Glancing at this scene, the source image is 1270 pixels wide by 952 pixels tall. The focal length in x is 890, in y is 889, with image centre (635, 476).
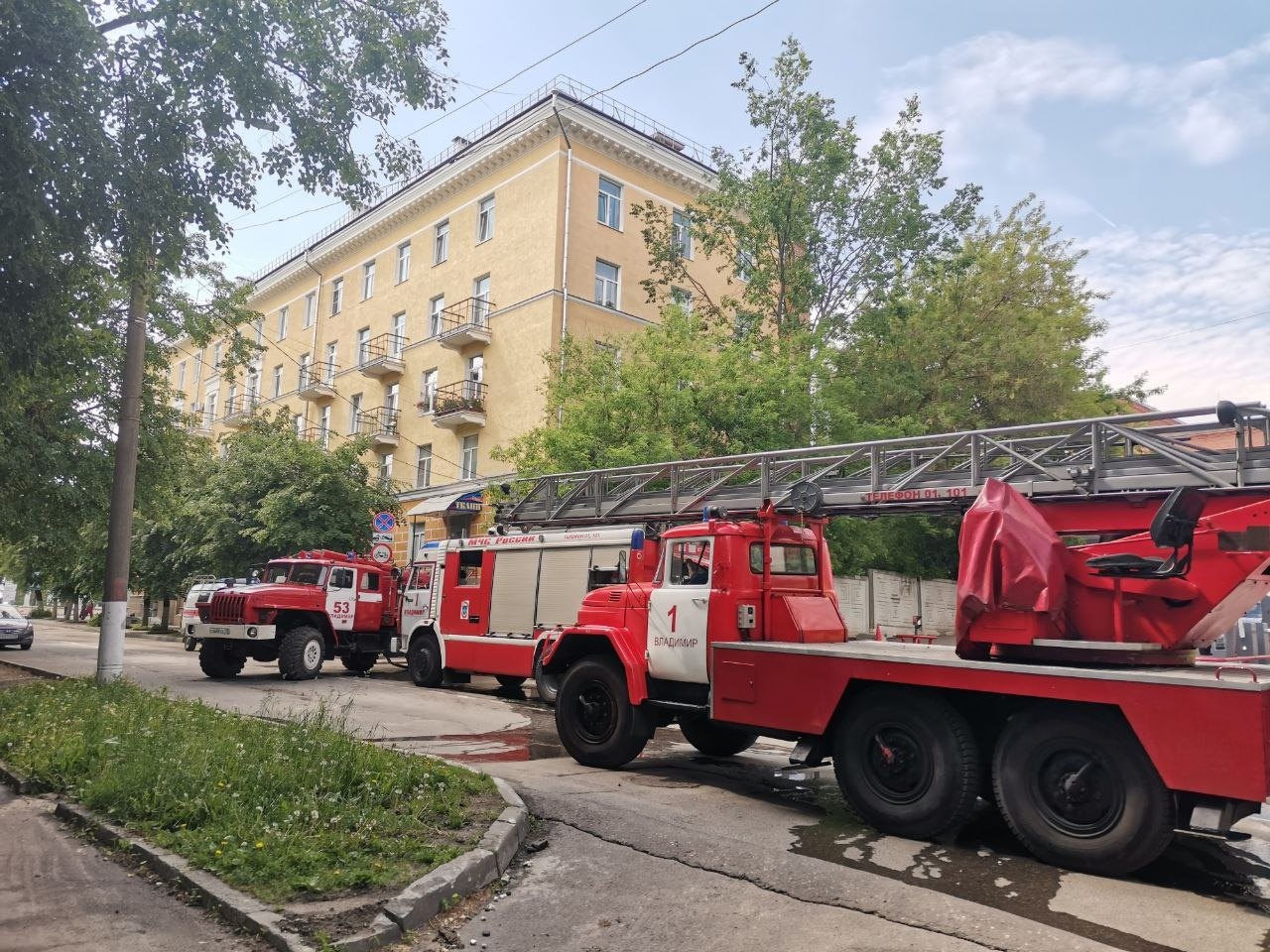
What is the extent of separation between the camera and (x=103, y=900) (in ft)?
16.3

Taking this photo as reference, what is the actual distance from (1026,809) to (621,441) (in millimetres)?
14221

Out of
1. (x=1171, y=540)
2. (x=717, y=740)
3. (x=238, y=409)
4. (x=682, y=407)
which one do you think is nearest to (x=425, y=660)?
(x=682, y=407)

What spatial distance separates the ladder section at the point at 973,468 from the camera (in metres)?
7.47

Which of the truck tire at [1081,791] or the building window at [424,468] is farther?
the building window at [424,468]

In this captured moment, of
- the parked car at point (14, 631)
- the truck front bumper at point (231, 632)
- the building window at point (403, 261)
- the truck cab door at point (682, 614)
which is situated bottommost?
the parked car at point (14, 631)

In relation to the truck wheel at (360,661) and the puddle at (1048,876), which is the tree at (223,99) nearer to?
the puddle at (1048,876)

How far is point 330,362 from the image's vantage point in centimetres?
3984

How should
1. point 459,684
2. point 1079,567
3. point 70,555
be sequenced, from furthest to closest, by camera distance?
point 70,555
point 459,684
point 1079,567

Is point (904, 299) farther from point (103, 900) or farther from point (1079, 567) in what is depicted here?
point (103, 900)

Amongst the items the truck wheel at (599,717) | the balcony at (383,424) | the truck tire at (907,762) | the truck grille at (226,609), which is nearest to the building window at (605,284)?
the balcony at (383,424)

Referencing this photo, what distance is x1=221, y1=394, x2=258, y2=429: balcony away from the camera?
4471cm

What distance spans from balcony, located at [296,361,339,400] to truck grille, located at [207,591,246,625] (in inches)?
878

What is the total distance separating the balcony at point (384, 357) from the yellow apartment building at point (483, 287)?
86mm

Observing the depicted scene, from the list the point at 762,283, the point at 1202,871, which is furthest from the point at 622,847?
the point at 762,283
